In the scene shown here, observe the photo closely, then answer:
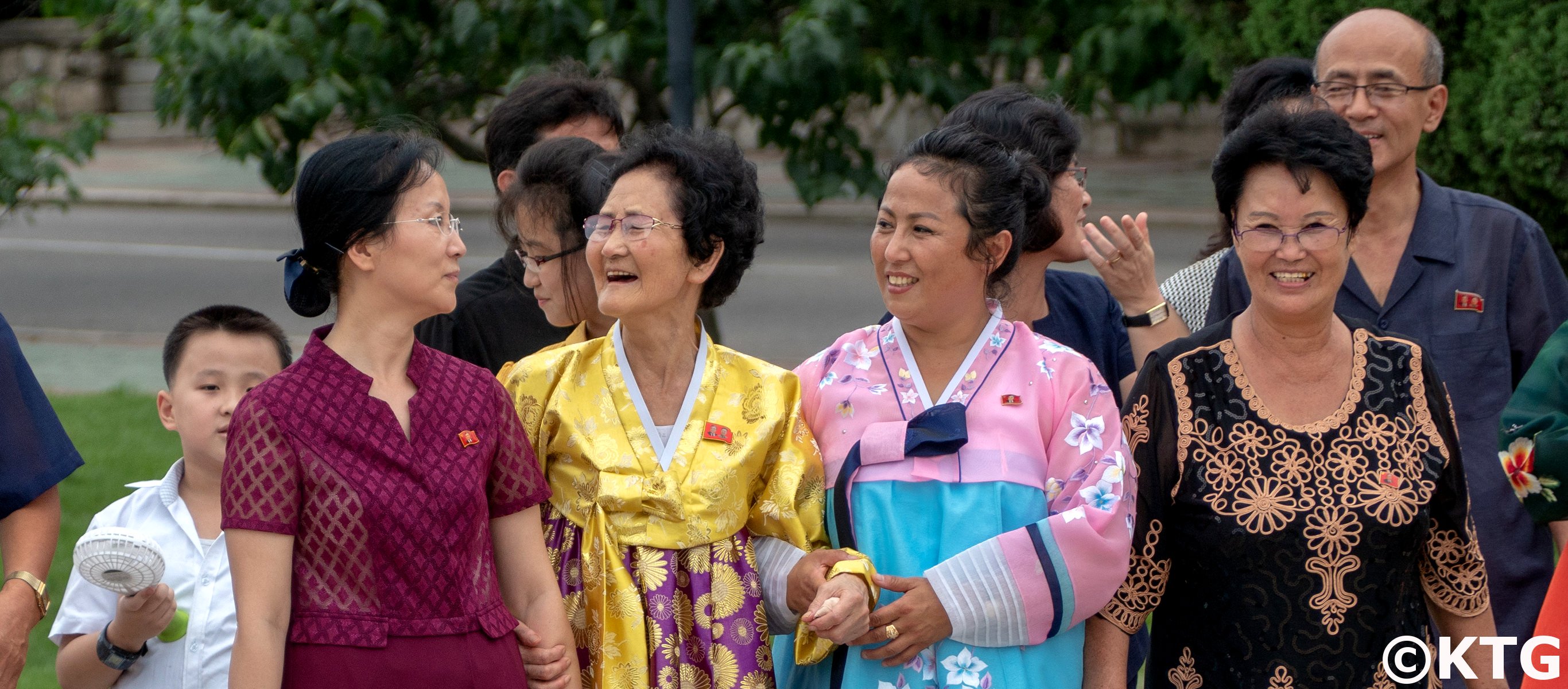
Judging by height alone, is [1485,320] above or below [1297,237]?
below

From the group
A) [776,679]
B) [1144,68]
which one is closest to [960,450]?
[776,679]

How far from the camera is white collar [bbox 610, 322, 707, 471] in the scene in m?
2.81

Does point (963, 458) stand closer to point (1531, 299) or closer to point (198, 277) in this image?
point (1531, 299)

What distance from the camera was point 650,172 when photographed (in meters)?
2.93

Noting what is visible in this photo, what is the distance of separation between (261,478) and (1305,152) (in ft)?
6.20

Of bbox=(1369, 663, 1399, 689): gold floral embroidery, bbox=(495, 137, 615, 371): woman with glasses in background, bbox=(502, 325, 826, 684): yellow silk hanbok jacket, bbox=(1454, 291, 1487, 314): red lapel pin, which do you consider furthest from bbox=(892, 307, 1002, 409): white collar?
bbox=(1454, 291, 1487, 314): red lapel pin

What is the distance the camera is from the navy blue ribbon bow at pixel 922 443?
110 inches

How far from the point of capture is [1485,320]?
358cm

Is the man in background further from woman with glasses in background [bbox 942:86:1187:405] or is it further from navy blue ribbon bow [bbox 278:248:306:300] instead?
woman with glasses in background [bbox 942:86:1187:405]

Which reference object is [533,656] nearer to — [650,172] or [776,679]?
[776,679]

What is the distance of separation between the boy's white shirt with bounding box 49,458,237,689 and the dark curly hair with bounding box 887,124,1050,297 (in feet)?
4.91

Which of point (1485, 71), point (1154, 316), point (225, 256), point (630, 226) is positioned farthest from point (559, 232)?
point (225, 256)

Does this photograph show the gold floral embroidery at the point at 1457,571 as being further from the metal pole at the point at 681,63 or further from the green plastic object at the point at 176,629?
the metal pole at the point at 681,63

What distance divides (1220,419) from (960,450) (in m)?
0.48
